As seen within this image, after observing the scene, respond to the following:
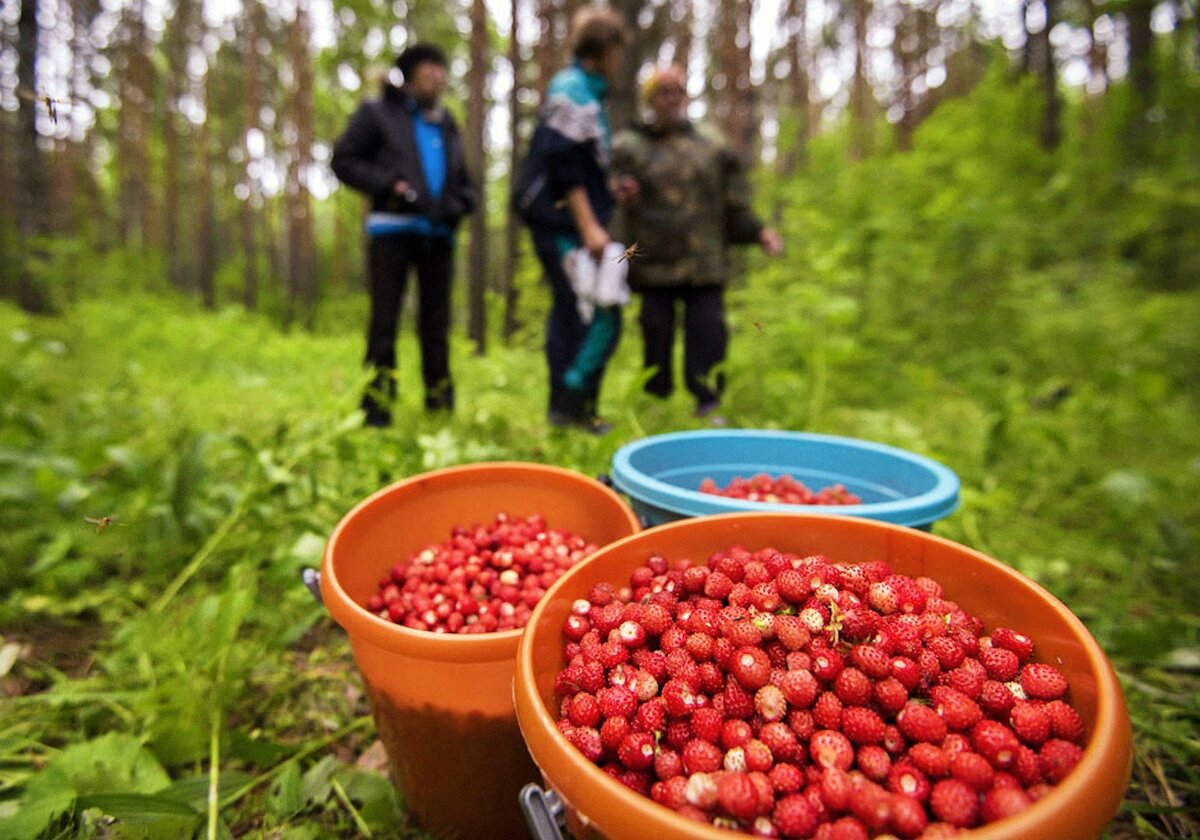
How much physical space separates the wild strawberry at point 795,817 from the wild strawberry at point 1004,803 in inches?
7.4

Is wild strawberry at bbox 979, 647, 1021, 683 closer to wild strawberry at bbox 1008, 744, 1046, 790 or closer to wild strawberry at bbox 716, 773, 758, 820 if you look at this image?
wild strawberry at bbox 1008, 744, 1046, 790

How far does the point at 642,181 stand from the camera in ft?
9.73

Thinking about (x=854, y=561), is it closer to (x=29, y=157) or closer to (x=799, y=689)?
(x=799, y=689)

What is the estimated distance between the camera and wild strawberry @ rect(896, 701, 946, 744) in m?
0.81

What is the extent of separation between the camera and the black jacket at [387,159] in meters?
2.90

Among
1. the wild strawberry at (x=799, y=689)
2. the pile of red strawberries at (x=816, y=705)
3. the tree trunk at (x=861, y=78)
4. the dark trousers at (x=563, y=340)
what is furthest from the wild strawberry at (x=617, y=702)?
the tree trunk at (x=861, y=78)

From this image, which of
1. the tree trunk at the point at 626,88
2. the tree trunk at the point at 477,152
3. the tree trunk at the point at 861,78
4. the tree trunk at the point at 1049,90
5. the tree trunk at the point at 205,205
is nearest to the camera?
the tree trunk at the point at 626,88

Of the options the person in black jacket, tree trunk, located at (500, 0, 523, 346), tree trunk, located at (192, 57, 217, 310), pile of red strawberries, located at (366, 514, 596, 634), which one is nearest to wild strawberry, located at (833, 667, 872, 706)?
pile of red strawberries, located at (366, 514, 596, 634)

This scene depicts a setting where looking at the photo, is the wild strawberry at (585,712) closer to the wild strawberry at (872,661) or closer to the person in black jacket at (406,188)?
the wild strawberry at (872,661)

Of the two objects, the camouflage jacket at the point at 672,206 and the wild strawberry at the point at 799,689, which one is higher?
the camouflage jacket at the point at 672,206

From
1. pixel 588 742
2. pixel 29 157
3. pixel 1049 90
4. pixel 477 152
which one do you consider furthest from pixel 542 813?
pixel 1049 90

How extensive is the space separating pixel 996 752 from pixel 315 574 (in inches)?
48.8

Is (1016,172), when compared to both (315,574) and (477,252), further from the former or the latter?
(315,574)

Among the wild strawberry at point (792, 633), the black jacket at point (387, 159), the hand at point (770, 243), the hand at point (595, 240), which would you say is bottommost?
the wild strawberry at point (792, 633)
